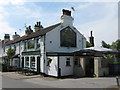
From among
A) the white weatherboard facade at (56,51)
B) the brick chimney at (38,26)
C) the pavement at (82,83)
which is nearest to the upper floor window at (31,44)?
the white weatherboard facade at (56,51)

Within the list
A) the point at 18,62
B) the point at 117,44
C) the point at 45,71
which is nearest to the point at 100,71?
the point at 45,71

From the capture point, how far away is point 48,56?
21.6 meters

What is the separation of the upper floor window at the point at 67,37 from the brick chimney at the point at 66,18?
910 millimetres

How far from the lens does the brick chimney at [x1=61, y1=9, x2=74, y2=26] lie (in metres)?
24.0

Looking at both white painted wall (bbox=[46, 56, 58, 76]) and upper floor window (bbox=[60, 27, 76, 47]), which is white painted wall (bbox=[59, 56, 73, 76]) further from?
upper floor window (bbox=[60, 27, 76, 47])

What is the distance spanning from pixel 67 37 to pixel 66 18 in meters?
2.85

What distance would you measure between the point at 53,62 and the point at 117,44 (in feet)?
85.7

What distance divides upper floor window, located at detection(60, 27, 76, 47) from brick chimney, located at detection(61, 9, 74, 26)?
0.91m

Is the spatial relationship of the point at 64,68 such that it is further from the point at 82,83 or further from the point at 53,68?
the point at 82,83

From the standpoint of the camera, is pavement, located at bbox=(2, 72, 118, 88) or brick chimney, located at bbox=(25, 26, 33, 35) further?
brick chimney, located at bbox=(25, 26, 33, 35)

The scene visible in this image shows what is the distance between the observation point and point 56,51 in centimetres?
2339

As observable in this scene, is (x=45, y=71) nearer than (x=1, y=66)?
Yes

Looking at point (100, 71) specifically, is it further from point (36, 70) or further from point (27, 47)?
point (27, 47)

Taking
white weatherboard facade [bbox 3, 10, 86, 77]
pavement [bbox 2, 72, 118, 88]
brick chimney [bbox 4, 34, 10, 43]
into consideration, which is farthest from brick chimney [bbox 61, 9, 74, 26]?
brick chimney [bbox 4, 34, 10, 43]
